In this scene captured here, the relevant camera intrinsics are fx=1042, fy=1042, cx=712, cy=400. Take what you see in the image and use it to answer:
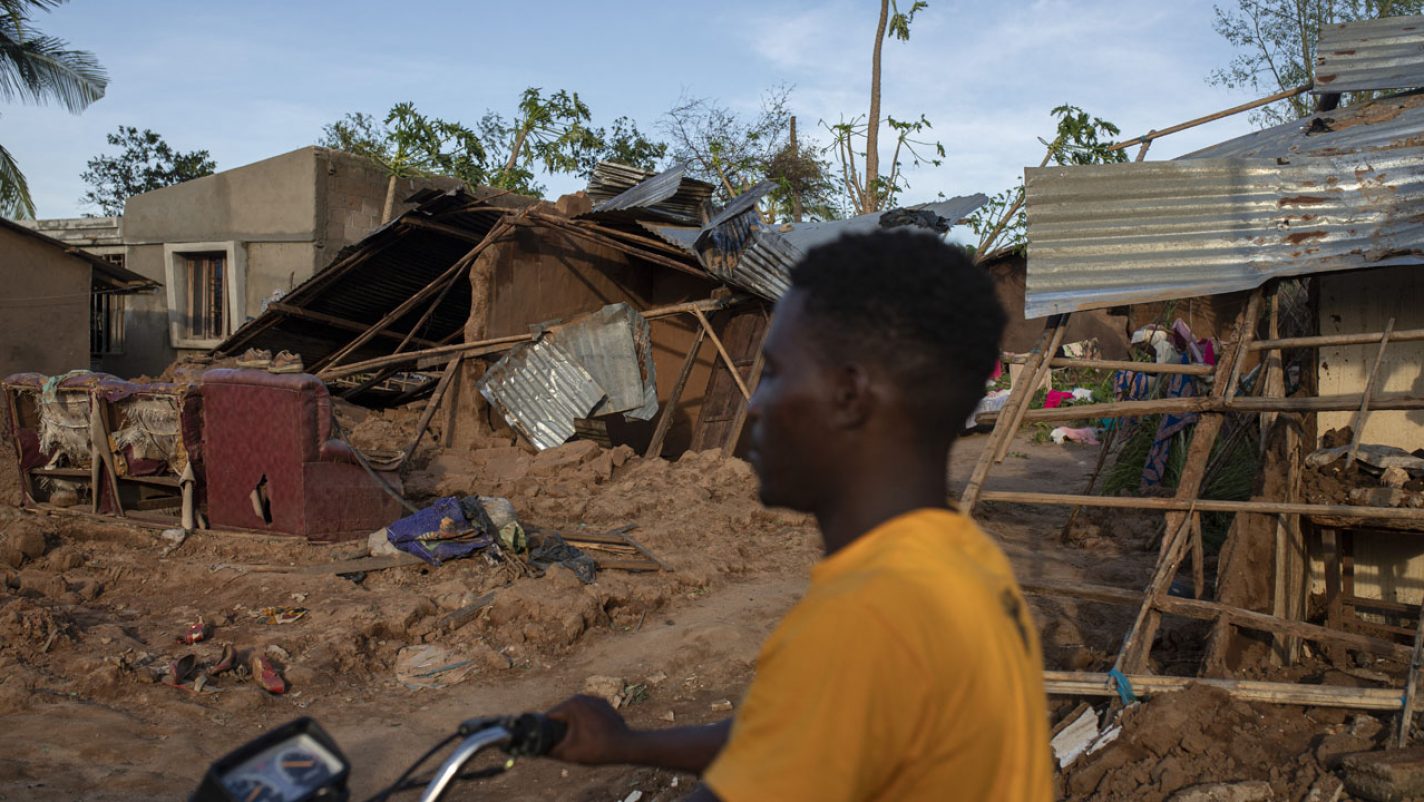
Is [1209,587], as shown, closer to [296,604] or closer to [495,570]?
[495,570]

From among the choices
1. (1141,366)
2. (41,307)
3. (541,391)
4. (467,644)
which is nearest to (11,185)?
(41,307)

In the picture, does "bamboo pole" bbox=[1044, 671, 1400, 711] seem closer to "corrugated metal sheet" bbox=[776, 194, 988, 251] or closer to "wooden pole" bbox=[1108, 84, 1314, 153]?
"wooden pole" bbox=[1108, 84, 1314, 153]

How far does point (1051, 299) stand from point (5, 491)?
9.49 m

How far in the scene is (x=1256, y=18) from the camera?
22922 mm

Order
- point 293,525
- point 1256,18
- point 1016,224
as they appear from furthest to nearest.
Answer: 1. point 1256,18
2. point 1016,224
3. point 293,525

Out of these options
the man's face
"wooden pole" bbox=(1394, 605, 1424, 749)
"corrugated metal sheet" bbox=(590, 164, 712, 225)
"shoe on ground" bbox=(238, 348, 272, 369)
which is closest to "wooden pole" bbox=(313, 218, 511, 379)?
"shoe on ground" bbox=(238, 348, 272, 369)

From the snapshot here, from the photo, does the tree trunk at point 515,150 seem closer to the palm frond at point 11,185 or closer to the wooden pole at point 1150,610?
the palm frond at point 11,185

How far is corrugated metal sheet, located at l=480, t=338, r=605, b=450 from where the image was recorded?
1095 centimetres

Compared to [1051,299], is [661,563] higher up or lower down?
lower down

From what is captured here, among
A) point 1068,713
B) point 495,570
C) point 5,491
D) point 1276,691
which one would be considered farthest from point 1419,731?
A: point 5,491

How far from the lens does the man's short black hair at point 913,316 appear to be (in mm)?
1188

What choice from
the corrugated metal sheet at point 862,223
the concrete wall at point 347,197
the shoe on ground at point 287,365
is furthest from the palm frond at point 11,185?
the corrugated metal sheet at point 862,223

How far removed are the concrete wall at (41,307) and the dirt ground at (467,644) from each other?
407 centimetres

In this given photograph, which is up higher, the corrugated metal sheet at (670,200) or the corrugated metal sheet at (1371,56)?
the corrugated metal sheet at (1371,56)
